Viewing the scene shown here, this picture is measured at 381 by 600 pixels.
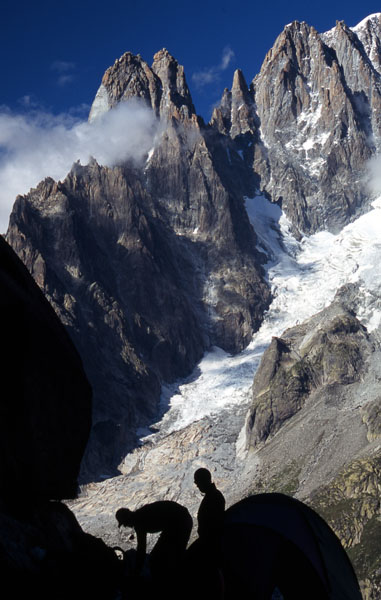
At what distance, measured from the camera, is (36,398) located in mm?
11977

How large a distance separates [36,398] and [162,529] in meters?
3.51

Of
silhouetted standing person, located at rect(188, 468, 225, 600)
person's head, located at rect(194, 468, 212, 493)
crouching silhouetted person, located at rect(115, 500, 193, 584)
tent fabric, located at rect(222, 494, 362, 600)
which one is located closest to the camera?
silhouetted standing person, located at rect(188, 468, 225, 600)

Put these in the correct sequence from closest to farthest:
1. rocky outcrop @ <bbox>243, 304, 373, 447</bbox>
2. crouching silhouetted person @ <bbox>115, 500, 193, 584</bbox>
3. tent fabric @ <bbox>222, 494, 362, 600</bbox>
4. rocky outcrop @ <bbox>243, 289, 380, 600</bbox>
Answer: crouching silhouetted person @ <bbox>115, 500, 193, 584</bbox> → tent fabric @ <bbox>222, 494, 362, 600</bbox> → rocky outcrop @ <bbox>243, 289, 380, 600</bbox> → rocky outcrop @ <bbox>243, 304, 373, 447</bbox>

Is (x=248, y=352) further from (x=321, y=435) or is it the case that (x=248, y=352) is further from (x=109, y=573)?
(x=109, y=573)

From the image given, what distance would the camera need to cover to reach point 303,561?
11.5 metres

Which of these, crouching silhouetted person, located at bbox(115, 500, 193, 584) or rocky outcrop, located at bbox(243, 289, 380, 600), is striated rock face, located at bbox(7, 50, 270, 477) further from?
crouching silhouetted person, located at bbox(115, 500, 193, 584)

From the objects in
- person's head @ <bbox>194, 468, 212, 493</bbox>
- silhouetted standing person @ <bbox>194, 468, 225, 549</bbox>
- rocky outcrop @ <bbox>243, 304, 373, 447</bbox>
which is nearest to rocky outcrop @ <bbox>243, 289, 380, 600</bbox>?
rocky outcrop @ <bbox>243, 304, 373, 447</bbox>

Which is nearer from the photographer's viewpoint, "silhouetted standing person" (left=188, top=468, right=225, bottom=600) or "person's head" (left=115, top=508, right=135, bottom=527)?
"silhouetted standing person" (left=188, top=468, right=225, bottom=600)

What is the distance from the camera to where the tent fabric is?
1112 centimetres

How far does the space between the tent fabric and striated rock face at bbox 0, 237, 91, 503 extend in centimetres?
348

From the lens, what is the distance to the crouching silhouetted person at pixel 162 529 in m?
10.1

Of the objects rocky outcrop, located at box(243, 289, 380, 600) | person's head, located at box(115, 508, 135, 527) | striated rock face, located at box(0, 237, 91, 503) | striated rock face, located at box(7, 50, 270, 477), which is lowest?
rocky outcrop, located at box(243, 289, 380, 600)

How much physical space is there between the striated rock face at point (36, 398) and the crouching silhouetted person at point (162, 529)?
7.27ft

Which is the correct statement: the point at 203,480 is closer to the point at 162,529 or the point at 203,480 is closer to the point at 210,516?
the point at 210,516
